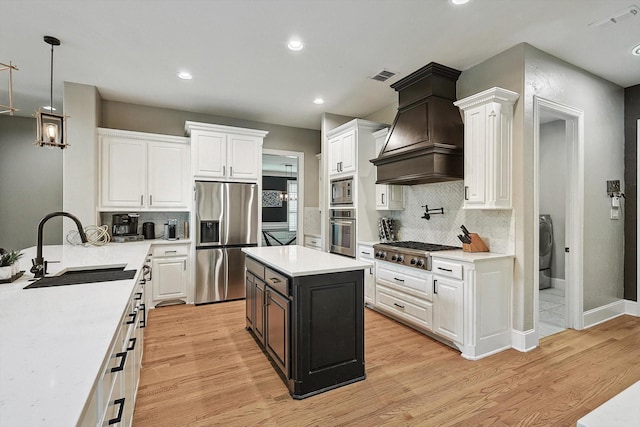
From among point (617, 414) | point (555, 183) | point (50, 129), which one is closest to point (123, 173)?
point (50, 129)

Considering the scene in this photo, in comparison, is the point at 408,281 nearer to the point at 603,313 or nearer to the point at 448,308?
the point at 448,308

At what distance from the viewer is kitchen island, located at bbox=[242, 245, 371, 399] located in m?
2.24

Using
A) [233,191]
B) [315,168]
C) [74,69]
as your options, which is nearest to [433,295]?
[233,191]

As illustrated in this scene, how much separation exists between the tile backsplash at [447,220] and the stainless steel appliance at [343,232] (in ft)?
1.96

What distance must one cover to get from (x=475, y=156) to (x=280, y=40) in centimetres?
219

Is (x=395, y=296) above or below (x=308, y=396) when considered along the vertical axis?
above

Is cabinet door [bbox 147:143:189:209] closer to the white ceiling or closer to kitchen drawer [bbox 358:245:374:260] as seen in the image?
the white ceiling

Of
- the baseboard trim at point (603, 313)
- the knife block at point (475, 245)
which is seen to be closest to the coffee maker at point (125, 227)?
the knife block at point (475, 245)

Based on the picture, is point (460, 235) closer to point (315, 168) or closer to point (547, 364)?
point (547, 364)

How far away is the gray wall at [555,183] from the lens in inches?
208

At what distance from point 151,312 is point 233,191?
198cm

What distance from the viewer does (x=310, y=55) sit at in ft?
10.8

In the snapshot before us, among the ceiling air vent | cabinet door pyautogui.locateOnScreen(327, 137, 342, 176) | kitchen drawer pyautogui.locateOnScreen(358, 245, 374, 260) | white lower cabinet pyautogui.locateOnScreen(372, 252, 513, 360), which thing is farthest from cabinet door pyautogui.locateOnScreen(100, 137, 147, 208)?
white lower cabinet pyautogui.locateOnScreen(372, 252, 513, 360)

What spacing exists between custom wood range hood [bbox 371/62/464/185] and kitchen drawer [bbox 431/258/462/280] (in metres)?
0.89
